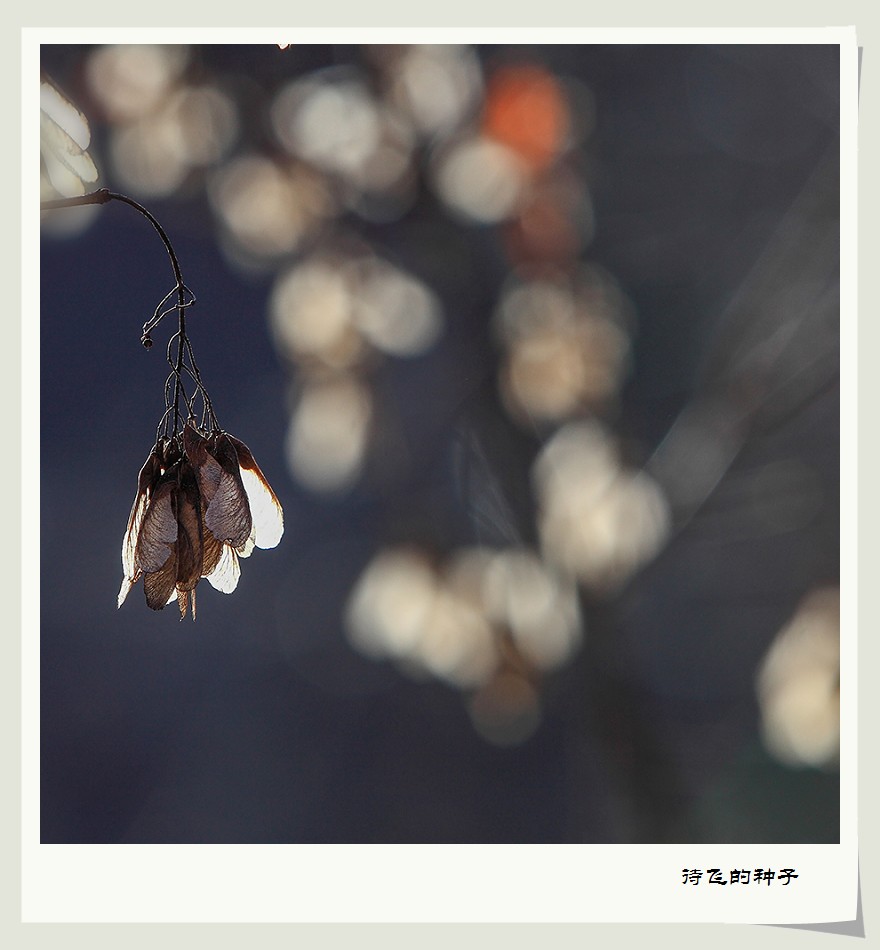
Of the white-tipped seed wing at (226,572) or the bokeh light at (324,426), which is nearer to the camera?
the white-tipped seed wing at (226,572)

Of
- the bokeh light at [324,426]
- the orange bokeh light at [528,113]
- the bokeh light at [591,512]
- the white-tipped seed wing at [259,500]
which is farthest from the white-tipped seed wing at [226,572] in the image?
the orange bokeh light at [528,113]

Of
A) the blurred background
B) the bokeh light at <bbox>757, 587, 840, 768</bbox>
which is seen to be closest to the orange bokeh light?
the blurred background

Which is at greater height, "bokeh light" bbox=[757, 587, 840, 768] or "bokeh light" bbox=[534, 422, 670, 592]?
"bokeh light" bbox=[534, 422, 670, 592]

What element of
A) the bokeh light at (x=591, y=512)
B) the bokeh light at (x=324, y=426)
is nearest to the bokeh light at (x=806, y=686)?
the bokeh light at (x=591, y=512)

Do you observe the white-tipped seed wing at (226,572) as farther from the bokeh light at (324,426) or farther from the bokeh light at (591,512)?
the bokeh light at (591,512)

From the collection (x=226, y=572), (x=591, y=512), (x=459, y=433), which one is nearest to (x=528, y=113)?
(x=459, y=433)

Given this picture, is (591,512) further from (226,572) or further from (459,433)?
(226,572)

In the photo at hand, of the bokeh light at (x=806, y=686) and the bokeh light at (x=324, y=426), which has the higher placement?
the bokeh light at (x=324, y=426)

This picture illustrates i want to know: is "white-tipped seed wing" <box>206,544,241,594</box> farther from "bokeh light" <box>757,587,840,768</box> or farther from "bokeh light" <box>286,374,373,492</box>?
"bokeh light" <box>757,587,840,768</box>

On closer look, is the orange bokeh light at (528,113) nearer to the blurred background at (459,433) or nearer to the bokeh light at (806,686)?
the blurred background at (459,433)

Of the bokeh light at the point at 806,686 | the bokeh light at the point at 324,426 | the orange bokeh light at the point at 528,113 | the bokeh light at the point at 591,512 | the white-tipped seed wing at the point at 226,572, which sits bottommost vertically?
the bokeh light at the point at 806,686
